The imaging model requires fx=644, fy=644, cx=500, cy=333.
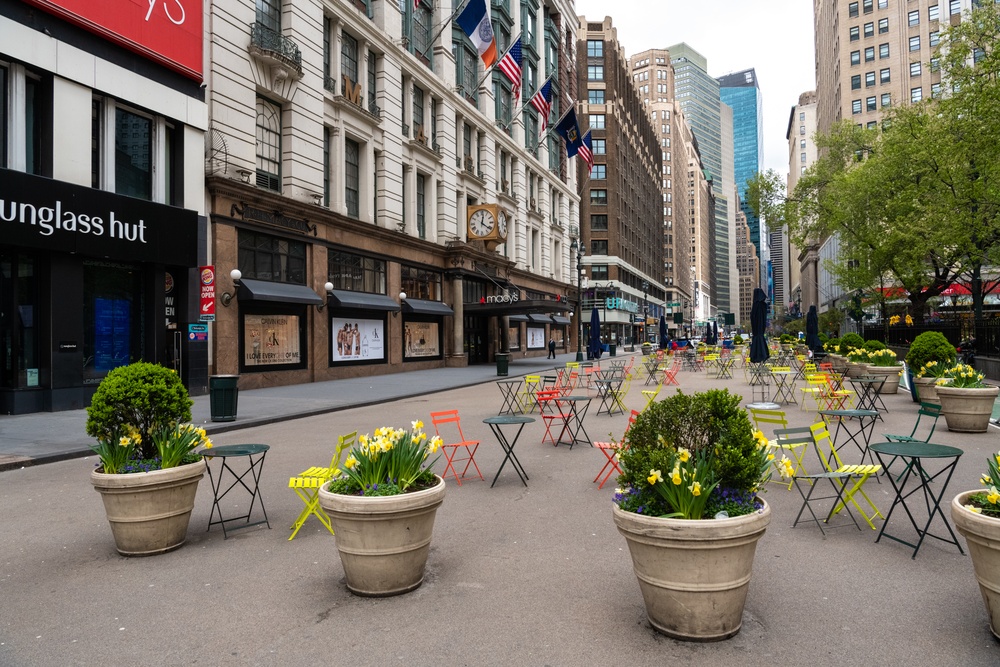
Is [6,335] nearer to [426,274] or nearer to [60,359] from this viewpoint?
[60,359]

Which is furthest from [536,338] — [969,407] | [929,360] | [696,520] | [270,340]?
[696,520]

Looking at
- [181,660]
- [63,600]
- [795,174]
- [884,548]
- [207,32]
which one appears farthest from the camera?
[795,174]

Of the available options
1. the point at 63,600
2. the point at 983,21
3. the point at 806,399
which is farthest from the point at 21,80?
the point at 983,21

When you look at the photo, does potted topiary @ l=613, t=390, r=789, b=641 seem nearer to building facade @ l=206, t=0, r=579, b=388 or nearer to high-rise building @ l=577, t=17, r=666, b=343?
building facade @ l=206, t=0, r=579, b=388

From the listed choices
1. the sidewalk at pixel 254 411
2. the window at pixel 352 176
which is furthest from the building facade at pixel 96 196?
the window at pixel 352 176

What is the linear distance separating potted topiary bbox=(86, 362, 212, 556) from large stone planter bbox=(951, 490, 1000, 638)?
18.4 ft

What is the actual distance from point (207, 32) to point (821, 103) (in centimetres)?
10969

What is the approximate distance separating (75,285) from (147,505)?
13.7 metres

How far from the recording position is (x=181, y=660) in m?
3.68

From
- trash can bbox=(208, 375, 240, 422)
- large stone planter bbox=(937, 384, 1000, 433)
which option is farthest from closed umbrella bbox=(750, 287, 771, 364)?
trash can bbox=(208, 375, 240, 422)

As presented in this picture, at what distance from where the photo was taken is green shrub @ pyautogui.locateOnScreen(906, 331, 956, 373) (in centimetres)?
1495

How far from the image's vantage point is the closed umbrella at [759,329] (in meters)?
18.6

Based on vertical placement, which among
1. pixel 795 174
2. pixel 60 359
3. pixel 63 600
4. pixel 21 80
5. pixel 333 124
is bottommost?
pixel 63 600

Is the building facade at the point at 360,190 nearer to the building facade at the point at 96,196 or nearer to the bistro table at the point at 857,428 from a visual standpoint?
the building facade at the point at 96,196
